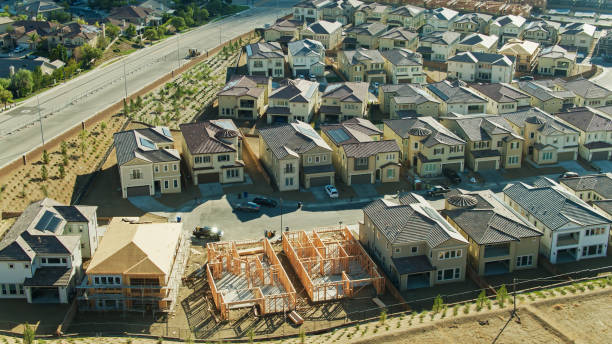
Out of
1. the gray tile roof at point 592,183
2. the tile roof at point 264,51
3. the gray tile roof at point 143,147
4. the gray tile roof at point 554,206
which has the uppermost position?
the tile roof at point 264,51

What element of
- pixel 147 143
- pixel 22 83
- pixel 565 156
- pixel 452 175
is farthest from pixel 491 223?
pixel 22 83

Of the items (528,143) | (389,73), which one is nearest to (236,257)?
(528,143)

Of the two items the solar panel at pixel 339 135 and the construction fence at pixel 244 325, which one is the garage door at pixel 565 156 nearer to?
the solar panel at pixel 339 135

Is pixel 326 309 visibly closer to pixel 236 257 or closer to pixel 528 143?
pixel 236 257

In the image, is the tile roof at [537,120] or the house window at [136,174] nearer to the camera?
the house window at [136,174]

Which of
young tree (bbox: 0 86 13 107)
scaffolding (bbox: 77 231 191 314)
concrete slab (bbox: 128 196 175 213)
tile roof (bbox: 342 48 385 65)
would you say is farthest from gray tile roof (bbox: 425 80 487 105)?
young tree (bbox: 0 86 13 107)

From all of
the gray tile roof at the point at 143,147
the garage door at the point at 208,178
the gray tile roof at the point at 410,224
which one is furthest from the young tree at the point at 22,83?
the gray tile roof at the point at 410,224
